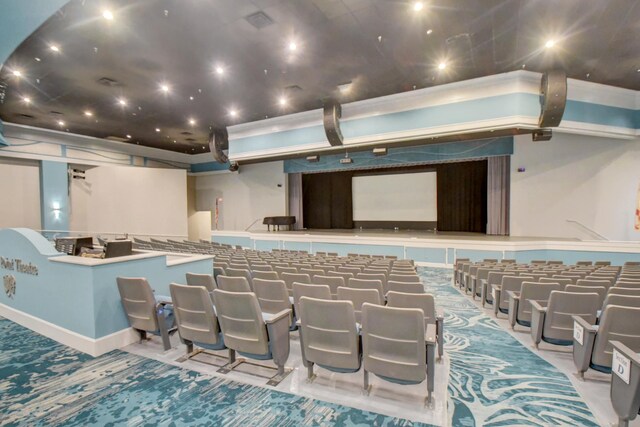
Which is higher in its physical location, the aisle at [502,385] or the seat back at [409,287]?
the seat back at [409,287]

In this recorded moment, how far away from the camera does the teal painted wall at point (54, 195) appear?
11717 mm

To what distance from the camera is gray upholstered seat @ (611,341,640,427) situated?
5.79 ft

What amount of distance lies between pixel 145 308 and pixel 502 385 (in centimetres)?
Answer: 352

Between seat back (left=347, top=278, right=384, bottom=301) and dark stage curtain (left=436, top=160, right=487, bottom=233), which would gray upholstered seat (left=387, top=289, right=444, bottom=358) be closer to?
seat back (left=347, top=278, right=384, bottom=301)

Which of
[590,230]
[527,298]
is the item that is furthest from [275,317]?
[590,230]

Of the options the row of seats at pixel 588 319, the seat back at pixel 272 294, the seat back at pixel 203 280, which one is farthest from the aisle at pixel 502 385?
the seat back at pixel 203 280

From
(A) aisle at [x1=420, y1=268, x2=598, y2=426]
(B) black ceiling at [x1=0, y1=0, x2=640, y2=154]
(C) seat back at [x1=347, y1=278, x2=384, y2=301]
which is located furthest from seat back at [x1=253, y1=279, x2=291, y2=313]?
(B) black ceiling at [x1=0, y1=0, x2=640, y2=154]

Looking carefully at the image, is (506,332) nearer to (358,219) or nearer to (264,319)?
(264,319)

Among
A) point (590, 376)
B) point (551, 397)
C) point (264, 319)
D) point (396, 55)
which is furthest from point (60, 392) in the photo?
point (396, 55)

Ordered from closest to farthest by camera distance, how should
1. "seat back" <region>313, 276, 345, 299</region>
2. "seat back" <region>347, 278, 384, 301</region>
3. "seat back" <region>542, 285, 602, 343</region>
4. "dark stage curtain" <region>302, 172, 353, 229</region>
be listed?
1. "seat back" <region>542, 285, 602, 343</region>
2. "seat back" <region>347, 278, 384, 301</region>
3. "seat back" <region>313, 276, 345, 299</region>
4. "dark stage curtain" <region>302, 172, 353, 229</region>

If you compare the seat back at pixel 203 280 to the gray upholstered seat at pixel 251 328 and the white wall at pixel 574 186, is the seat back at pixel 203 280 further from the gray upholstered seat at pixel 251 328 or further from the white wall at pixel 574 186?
the white wall at pixel 574 186

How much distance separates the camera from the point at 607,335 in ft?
7.72

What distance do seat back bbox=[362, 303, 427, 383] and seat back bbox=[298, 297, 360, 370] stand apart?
0.33ft

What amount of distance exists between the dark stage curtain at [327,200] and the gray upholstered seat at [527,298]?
477 inches
